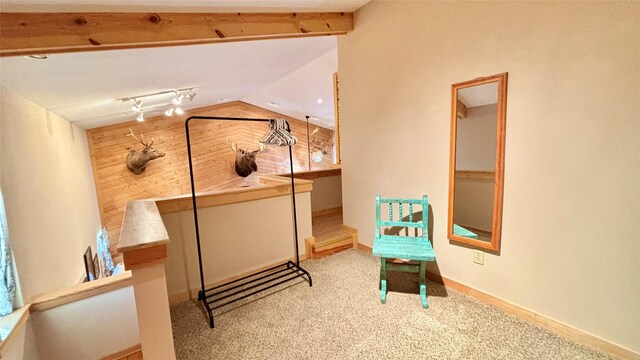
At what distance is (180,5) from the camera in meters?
1.81

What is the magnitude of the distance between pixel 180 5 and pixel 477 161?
2.48m

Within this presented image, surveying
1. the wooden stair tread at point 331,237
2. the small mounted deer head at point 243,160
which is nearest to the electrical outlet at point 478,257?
the wooden stair tread at point 331,237

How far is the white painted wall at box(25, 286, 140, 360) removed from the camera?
5.28 feet

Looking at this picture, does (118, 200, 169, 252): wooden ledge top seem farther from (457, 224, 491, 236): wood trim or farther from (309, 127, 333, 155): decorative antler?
(309, 127, 333, 155): decorative antler

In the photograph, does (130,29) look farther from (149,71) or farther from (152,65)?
(149,71)

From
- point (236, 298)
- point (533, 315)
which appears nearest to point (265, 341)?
point (236, 298)

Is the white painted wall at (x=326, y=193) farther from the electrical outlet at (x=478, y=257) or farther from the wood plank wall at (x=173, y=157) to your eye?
the wood plank wall at (x=173, y=157)

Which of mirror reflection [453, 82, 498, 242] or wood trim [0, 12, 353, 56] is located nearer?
wood trim [0, 12, 353, 56]

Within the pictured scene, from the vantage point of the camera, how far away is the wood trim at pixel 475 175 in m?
1.97

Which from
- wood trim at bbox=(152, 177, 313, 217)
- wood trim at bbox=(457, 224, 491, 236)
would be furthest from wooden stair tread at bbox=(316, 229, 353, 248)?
wood trim at bbox=(457, 224, 491, 236)

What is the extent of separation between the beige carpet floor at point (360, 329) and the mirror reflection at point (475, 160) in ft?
2.04

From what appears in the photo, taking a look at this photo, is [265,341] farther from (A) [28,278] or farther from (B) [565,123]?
(B) [565,123]

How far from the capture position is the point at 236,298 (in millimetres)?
2240

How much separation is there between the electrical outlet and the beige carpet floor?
0.32 m
